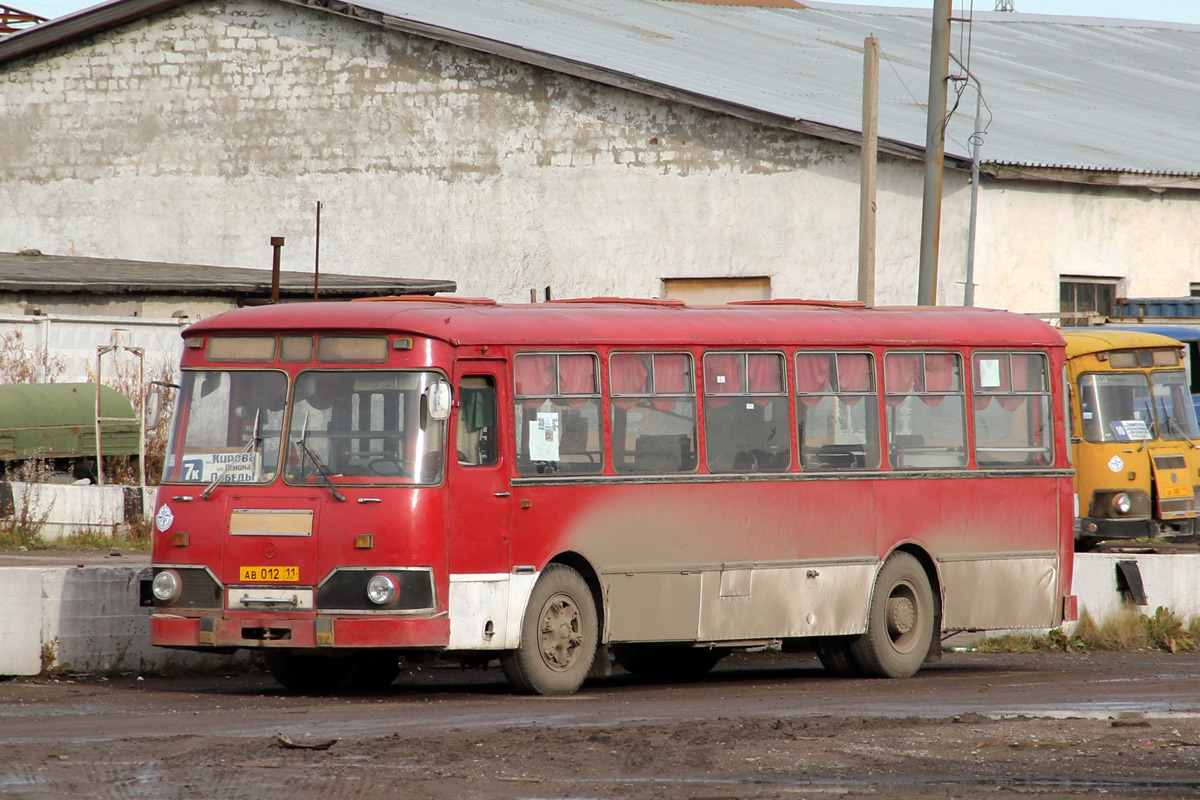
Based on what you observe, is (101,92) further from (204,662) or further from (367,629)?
(367,629)

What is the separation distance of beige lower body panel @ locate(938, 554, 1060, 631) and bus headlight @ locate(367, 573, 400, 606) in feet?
17.5

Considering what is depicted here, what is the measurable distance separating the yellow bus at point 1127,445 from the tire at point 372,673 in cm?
1158

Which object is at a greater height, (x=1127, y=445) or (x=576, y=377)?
(x=576, y=377)

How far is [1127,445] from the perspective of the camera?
23.0 metres

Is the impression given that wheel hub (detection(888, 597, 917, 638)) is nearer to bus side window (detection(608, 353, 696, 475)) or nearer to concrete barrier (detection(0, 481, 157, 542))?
bus side window (detection(608, 353, 696, 475))

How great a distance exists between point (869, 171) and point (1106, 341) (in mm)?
3677

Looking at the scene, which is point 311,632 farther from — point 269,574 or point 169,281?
point 169,281

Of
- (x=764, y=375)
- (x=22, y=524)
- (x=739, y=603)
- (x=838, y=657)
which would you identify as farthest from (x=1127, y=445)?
(x=22, y=524)

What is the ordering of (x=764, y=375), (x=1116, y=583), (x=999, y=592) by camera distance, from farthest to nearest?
(x=1116, y=583)
(x=999, y=592)
(x=764, y=375)

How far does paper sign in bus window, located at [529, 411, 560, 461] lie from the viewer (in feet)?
43.5

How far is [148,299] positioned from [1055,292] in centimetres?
1509

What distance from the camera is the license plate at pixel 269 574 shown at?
1248 centimetres

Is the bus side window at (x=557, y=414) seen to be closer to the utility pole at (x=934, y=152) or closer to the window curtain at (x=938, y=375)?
the window curtain at (x=938, y=375)

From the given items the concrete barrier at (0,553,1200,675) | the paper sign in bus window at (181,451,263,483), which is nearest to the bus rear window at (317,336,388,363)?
the paper sign in bus window at (181,451,263,483)
